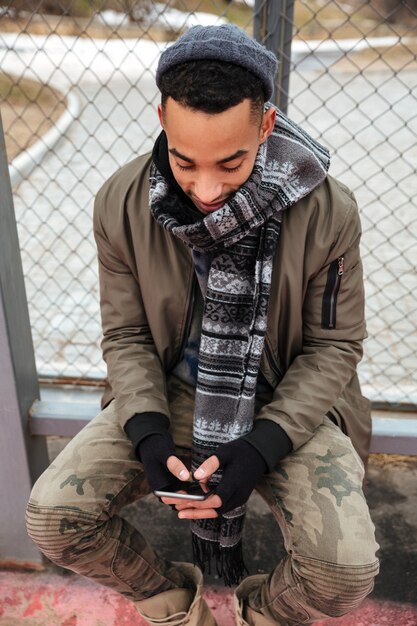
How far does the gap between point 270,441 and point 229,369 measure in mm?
228

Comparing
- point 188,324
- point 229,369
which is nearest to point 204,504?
point 229,369

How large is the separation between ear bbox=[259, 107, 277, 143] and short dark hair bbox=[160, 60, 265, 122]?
12cm

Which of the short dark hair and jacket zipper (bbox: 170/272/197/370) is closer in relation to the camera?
the short dark hair

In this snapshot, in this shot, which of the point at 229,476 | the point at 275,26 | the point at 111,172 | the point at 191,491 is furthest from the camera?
the point at 111,172

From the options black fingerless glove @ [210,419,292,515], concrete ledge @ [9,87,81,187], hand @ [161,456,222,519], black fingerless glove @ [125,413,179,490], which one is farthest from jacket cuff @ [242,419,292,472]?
concrete ledge @ [9,87,81,187]

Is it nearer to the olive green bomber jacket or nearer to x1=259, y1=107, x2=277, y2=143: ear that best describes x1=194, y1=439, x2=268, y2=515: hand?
the olive green bomber jacket

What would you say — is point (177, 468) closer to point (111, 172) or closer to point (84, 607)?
point (84, 607)

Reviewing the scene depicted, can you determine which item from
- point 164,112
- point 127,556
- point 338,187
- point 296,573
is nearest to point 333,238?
point 338,187

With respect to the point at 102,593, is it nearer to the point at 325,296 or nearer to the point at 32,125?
the point at 325,296

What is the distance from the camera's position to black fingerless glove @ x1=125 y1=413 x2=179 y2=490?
5.55ft

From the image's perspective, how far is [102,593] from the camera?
2215mm

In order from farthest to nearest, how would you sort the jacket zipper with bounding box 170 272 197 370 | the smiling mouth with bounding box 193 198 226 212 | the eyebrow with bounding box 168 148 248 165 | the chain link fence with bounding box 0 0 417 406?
the chain link fence with bounding box 0 0 417 406 → the jacket zipper with bounding box 170 272 197 370 → the smiling mouth with bounding box 193 198 226 212 → the eyebrow with bounding box 168 148 248 165

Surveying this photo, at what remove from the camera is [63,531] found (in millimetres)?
1698

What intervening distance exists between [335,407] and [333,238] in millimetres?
509
